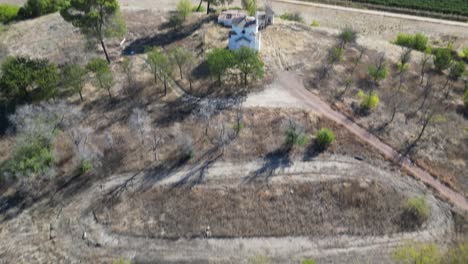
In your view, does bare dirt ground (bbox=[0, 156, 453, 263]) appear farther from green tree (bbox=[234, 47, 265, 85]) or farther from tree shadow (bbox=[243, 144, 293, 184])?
green tree (bbox=[234, 47, 265, 85])

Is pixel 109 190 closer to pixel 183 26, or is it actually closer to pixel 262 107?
pixel 262 107

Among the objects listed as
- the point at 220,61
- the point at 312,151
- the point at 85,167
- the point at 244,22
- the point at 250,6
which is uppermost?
the point at 250,6

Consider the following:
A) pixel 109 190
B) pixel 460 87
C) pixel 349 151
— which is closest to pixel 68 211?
pixel 109 190

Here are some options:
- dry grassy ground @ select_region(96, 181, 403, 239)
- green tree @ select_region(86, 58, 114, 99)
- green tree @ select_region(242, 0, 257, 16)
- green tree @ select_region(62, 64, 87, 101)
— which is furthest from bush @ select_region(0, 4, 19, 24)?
dry grassy ground @ select_region(96, 181, 403, 239)

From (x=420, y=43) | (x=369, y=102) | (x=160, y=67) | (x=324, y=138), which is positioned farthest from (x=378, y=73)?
(x=160, y=67)

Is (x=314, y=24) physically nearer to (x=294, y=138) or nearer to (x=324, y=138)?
(x=324, y=138)
